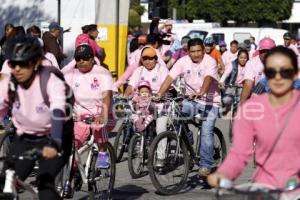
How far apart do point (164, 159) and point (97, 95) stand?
1.45 metres

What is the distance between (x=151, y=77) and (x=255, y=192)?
634 cm

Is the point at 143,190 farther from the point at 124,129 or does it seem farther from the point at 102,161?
the point at 124,129

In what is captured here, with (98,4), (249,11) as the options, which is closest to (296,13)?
(249,11)

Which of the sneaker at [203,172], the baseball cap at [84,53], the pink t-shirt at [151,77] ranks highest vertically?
the baseball cap at [84,53]

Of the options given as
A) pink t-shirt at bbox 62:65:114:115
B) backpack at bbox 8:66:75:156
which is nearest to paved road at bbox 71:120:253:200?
pink t-shirt at bbox 62:65:114:115

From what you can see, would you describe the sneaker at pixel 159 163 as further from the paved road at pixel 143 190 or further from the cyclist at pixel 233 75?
the cyclist at pixel 233 75

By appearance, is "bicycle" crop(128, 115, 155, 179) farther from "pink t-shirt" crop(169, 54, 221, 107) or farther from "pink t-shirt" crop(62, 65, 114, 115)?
"pink t-shirt" crop(62, 65, 114, 115)

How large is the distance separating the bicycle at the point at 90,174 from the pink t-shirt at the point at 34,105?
159 cm

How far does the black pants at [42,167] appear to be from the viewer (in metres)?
5.71

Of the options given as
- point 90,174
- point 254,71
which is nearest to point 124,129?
point 254,71

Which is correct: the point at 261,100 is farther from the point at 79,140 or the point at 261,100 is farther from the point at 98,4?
the point at 98,4

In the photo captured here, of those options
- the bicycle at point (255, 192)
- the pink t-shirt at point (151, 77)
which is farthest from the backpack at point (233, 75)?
the bicycle at point (255, 192)

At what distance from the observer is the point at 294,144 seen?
4.47m

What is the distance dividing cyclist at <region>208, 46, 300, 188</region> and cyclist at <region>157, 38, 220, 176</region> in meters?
5.14
